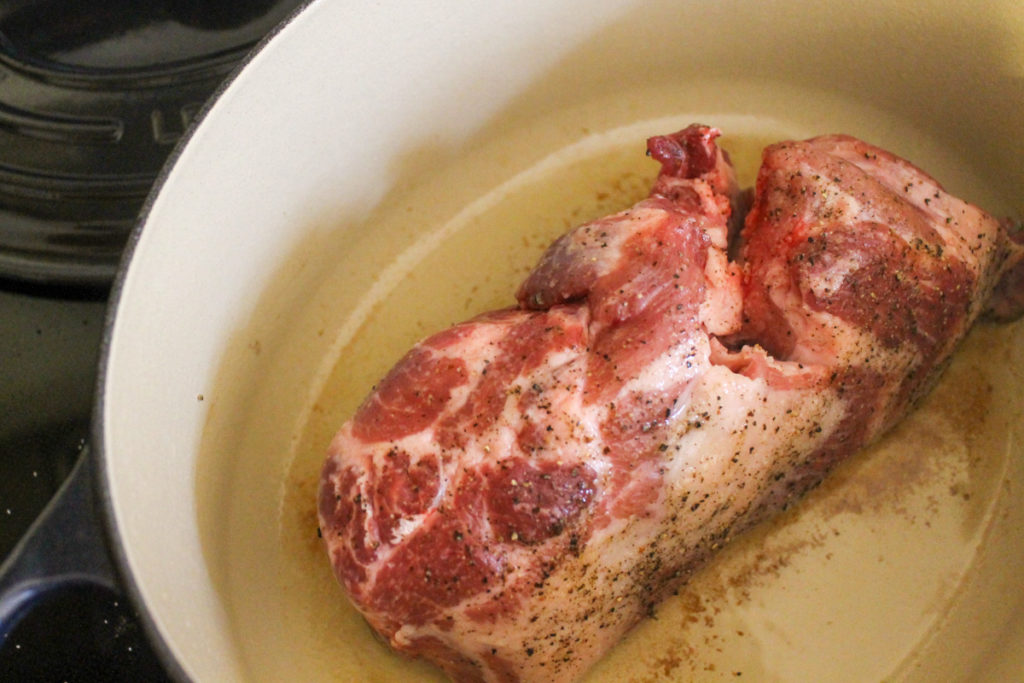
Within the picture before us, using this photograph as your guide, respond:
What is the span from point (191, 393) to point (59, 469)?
1.69ft

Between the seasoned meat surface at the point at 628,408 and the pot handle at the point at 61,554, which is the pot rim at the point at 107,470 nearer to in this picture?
the pot handle at the point at 61,554

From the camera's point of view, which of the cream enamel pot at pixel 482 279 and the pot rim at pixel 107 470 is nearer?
the pot rim at pixel 107 470

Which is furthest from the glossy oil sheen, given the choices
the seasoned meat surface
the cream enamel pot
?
the seasoned meat surface

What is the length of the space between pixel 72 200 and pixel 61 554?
1026 mm

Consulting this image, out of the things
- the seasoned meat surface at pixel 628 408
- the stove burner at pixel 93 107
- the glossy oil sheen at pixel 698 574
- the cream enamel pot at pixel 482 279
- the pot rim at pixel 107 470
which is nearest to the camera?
the pot rim at pixel 107 470

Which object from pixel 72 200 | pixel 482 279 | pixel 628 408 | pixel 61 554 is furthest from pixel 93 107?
pixel 628 408

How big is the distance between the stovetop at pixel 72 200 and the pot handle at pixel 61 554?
20.2 inches

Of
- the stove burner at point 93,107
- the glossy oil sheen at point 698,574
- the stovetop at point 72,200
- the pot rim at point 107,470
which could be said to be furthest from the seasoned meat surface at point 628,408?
the stove burner at point 93,107

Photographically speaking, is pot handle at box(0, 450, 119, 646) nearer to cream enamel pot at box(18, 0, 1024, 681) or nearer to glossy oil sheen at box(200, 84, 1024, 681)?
cream enamel pot at box(18, 0, 1024, 681)

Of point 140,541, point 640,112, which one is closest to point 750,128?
point 640,112

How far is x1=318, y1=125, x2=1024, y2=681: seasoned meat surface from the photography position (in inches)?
69.7

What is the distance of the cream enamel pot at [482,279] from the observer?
1916 millimetres

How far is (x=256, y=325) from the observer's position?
7.34 feet

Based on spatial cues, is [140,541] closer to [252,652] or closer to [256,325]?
[252,652]
